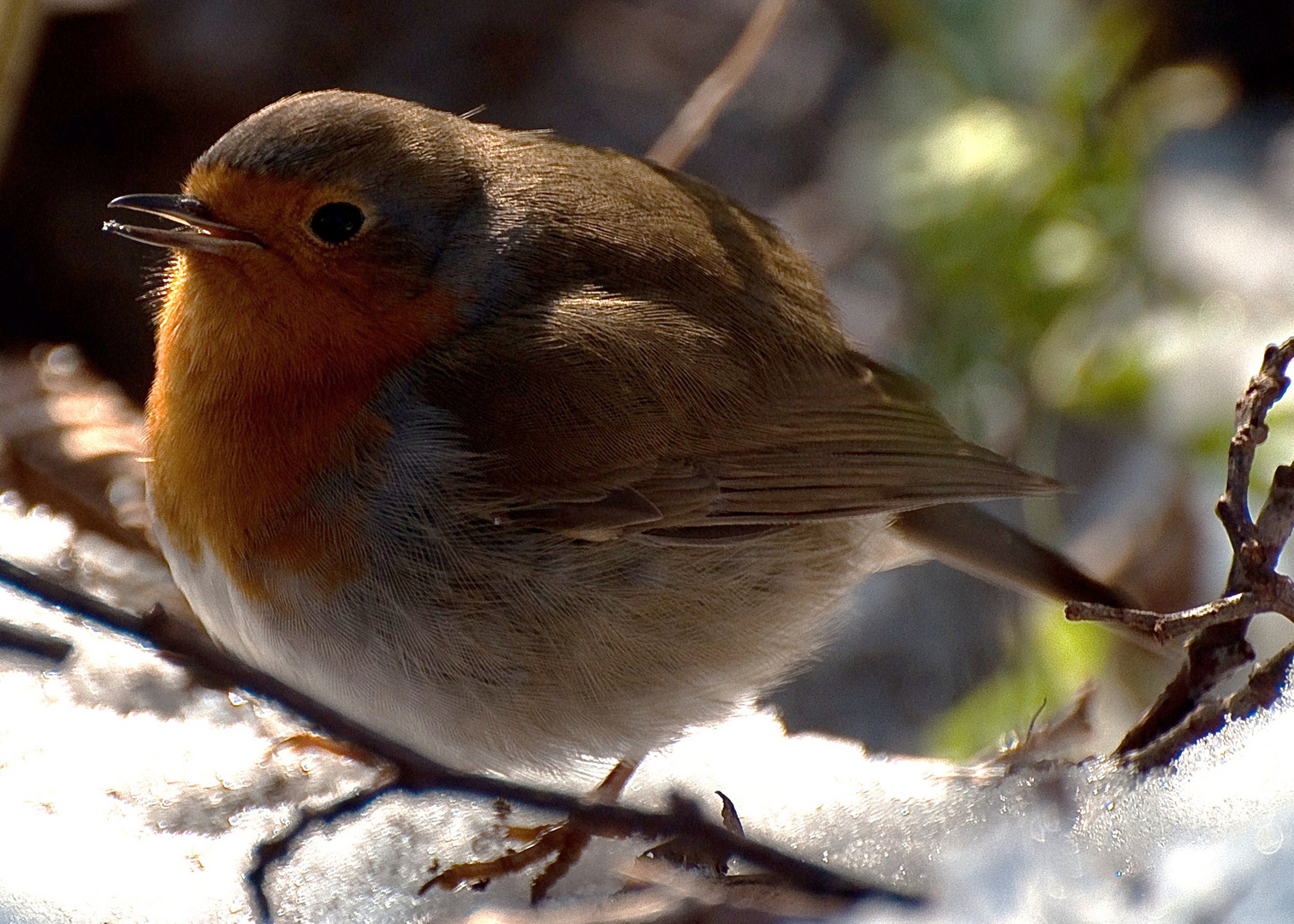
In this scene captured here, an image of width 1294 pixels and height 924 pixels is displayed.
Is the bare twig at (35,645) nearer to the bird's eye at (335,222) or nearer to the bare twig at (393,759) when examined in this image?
the bare twig at (393,759)

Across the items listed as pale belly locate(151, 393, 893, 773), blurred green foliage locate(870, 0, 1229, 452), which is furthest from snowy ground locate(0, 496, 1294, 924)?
blurred green foliage locate(870, 0, 1229, 452)

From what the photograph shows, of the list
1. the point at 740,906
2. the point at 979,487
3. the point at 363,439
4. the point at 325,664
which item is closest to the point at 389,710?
the point at 325,664

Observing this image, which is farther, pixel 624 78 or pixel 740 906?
pixel 624 78

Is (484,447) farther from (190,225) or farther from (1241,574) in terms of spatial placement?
(1241,574)

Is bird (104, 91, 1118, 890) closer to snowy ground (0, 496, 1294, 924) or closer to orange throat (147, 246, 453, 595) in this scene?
orange throat (147, 246, 453, 595)

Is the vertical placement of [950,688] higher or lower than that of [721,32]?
lower

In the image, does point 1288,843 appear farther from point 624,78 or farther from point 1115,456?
point 624,78
